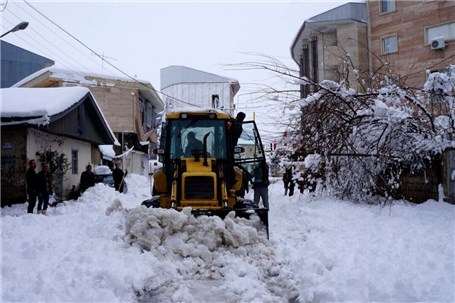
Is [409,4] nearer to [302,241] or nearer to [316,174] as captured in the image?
[316,174]

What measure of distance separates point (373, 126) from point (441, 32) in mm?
17941

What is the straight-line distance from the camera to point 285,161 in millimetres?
15000

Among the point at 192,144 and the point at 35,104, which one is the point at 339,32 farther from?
the point at 192,144

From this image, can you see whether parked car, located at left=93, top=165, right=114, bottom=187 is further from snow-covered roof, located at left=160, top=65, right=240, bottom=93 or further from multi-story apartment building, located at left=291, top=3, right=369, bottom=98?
snow-covered roof, located at left=160, top=65, right=240, bottom=93

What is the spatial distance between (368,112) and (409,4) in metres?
19.6

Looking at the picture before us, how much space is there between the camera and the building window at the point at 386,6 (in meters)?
28.1

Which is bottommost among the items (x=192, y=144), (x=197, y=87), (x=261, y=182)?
(x=261, y=182)

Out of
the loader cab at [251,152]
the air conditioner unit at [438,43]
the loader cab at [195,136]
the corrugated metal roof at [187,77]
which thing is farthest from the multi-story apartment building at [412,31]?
the corrugated metal roof at [187,77]

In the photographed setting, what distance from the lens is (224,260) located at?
6.16 m

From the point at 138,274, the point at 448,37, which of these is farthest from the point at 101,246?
the point at 448,37

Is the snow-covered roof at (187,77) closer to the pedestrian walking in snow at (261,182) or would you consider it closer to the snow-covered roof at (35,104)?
the snow-covered roof at (35,104)

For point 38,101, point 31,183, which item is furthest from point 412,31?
point 31,183

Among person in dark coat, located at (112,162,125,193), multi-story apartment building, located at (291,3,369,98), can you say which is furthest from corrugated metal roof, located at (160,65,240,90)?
person in dark coat, located at (112,162,125,193)

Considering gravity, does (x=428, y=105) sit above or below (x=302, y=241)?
above
